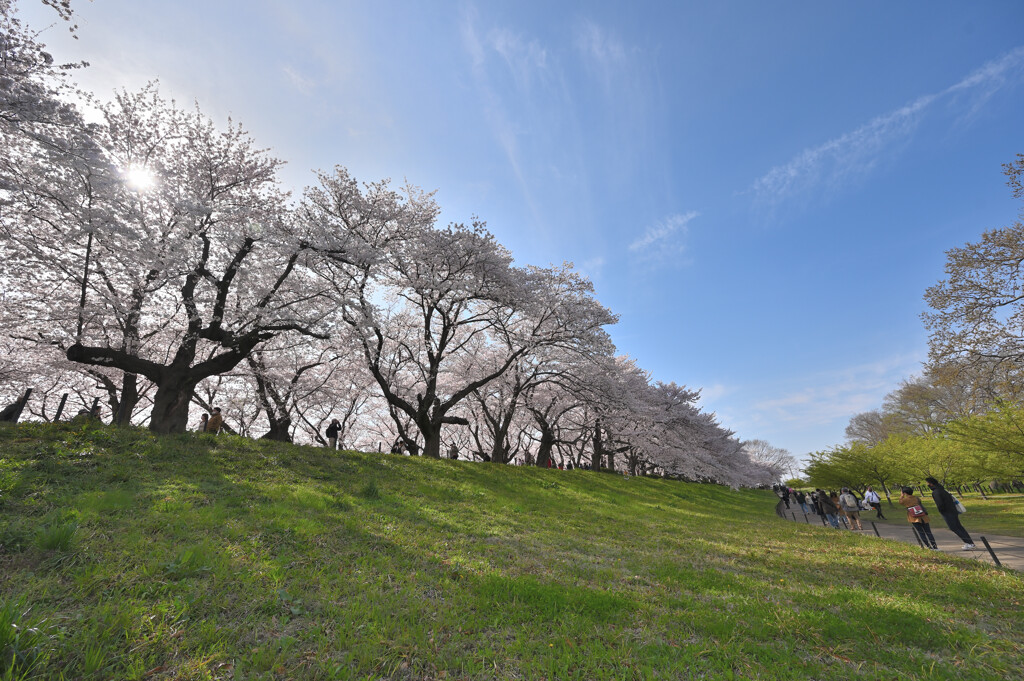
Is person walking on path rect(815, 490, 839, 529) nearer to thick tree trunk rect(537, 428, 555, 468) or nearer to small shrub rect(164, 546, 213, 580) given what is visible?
thick tree trunk rect(537, 428, 555, 468)

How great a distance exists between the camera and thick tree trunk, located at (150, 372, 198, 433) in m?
13.6

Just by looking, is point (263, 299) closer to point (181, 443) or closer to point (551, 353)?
point (181, 443)

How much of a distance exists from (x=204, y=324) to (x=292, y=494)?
32.6 ft

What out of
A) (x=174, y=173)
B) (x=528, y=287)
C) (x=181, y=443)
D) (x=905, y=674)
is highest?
(x=174, y=173)

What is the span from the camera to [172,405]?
45.8ft

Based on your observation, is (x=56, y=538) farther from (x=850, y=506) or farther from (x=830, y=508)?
(x=830, y=508)

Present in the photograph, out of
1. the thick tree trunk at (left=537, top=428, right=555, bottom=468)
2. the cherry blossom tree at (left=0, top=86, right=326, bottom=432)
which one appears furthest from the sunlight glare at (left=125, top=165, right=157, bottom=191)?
the thick tree trunk at (left=537, top=428, right=555, bottom=468)

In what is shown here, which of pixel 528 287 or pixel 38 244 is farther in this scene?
pixel 528 287

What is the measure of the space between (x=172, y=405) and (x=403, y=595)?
14028 mm

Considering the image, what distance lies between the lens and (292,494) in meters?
9.13

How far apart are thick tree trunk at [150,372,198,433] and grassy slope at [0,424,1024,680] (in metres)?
3.74

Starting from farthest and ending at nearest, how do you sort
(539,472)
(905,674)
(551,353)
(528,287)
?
(551,353) < (539,472) < (528,287) < (905,674)

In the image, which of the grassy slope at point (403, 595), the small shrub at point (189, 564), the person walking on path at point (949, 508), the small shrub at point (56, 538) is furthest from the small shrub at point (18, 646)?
the person walking on path at point (949, 508)

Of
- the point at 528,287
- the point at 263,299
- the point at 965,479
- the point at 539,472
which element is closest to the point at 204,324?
the point at 263,299
